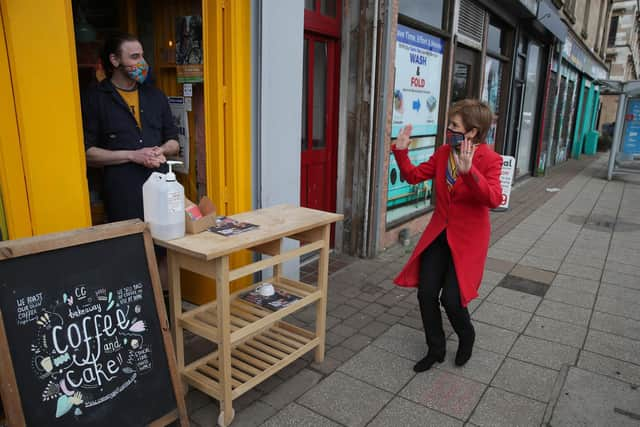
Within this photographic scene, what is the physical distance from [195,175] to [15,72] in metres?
1.64

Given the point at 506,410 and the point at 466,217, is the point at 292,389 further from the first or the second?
the point at 466,217

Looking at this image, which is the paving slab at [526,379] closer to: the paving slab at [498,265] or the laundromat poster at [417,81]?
the paving slab at [498,265]

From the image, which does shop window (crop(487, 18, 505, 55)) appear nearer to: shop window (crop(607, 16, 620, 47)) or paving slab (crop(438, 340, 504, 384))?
paving slab (crop(438, 340, 504, 384))

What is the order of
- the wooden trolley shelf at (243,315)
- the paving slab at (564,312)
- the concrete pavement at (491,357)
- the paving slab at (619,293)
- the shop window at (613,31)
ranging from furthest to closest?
the shop window at (613,31)
the paving slab at (619,293)
the paving slab at (564,312)
the concrete pavement at (491,357)
the wooden trolley shelf at (243,315)

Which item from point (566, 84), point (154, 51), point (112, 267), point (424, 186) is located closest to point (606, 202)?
point (424, 186)

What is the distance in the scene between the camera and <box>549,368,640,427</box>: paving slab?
2639 millimetres

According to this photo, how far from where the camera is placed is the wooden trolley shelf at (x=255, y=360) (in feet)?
8.33

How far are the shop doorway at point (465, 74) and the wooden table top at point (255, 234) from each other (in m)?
4.87

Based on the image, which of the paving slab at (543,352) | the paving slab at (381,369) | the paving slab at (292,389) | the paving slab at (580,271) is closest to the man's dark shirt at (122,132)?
the paving slab at (292,389)

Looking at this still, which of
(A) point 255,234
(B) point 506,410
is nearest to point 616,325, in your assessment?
(B) point 506,410

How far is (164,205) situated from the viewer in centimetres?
221

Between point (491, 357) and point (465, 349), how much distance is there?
320 millimetres

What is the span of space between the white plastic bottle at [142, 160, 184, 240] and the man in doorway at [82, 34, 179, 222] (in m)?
0.70

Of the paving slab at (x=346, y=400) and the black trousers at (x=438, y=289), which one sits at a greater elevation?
the black trousers at (x=438, y=289)
